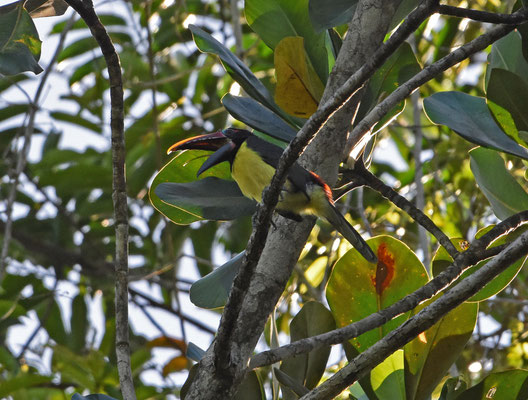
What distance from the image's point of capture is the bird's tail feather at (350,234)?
2.02 metres

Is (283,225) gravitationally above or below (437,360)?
above

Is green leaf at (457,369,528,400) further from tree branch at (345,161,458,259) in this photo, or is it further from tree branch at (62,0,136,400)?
tree branch at (62,0,136,400)

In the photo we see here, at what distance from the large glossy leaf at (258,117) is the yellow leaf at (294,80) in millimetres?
59

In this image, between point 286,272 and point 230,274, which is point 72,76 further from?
point 286,272

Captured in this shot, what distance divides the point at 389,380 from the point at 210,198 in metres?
0.74

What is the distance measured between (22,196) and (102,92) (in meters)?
0.82

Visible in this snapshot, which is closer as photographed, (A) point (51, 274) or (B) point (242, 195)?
(B) point (242, 195)

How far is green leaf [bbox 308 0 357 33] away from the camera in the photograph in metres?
2.03

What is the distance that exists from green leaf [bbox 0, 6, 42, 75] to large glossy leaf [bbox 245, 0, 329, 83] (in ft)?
2.35

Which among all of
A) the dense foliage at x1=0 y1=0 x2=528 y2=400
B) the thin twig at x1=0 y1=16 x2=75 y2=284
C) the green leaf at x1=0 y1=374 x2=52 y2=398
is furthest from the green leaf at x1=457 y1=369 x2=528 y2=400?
the green leaf at x1=0 y1=374 x2=52 y2=398

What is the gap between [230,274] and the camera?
7.02ft

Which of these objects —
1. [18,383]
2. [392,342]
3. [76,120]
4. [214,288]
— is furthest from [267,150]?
[76,120]

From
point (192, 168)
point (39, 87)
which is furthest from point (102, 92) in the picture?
point (192, 168)

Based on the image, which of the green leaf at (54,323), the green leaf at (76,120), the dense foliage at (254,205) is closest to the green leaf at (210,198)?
the dense foliage at (254,205)
